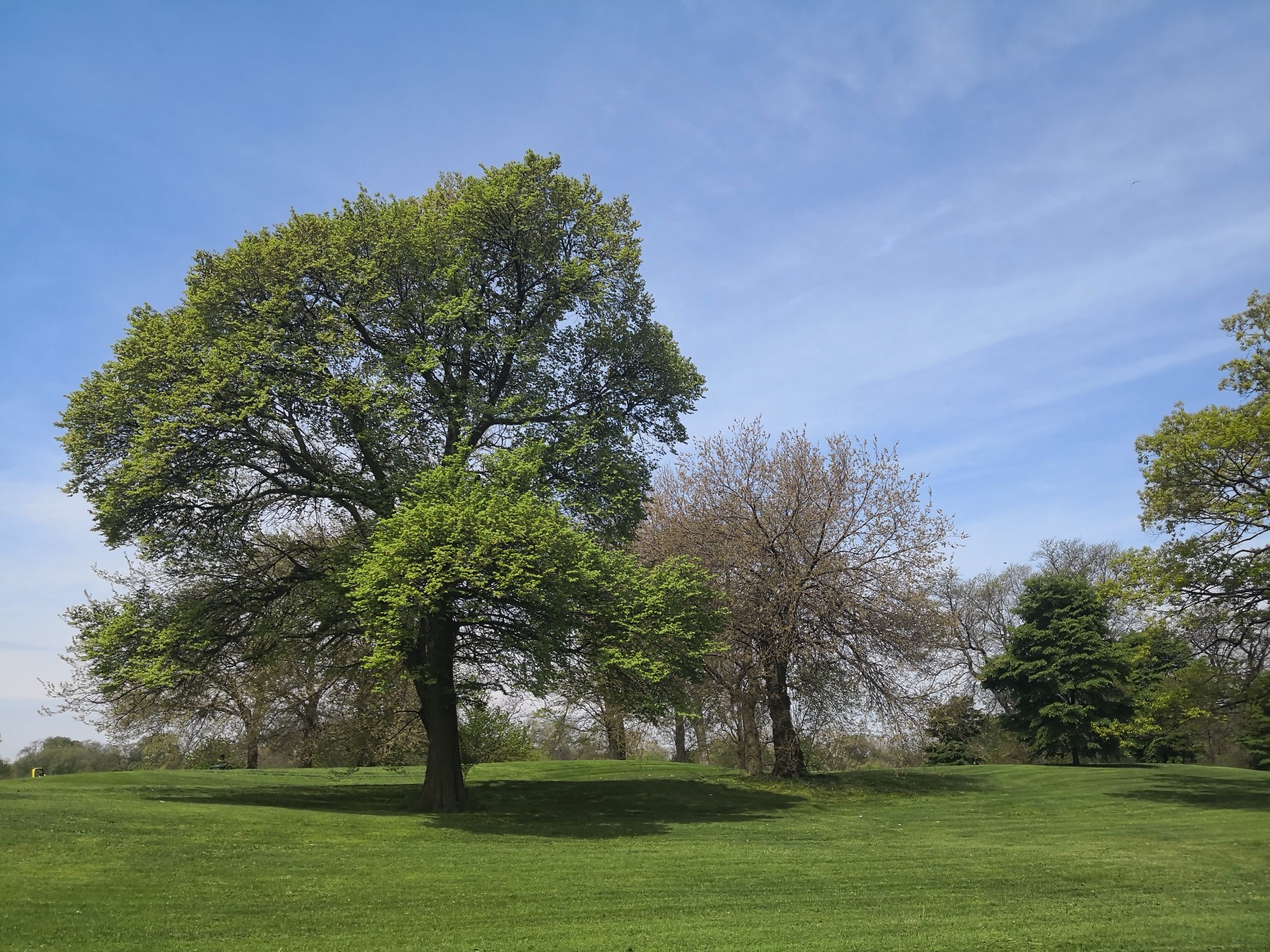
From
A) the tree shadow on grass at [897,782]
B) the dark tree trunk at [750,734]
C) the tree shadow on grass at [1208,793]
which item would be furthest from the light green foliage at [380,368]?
the tree shadow on grass at [1208,793]

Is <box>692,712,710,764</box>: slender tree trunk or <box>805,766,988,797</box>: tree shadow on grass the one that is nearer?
<box>805,766,988,797</box>: tree shadow on grass

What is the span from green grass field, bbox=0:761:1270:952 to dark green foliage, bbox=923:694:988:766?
1881 cm

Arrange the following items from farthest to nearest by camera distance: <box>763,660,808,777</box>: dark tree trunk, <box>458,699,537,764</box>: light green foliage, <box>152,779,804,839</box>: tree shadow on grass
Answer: <box>458,699,537,764</box>: light green foliage, <box>763,660,808,777</box>: dark tree trunk, <box>152,779,804,839</box>: tree shadow on grass

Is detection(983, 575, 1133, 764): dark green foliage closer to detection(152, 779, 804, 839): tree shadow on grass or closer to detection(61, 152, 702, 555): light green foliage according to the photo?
detection(152, 779, 804, 839): tree shadow on grass

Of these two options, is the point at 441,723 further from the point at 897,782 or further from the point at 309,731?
the point at 897,782

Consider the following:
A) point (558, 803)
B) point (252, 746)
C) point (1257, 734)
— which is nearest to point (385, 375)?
point (558, 803)

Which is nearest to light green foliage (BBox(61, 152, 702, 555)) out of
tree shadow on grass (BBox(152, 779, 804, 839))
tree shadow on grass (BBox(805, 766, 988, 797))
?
tree shadow on grass (BBox(152, 779, 804, 839))

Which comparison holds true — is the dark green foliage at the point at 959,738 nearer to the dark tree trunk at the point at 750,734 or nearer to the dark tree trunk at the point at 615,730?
the dark tree trunk at the point at 750,734

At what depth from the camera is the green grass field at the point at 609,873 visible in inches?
374

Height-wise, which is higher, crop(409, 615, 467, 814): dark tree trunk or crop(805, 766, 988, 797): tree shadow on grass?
crop(409, 615, 467, 814): dark tree trunk

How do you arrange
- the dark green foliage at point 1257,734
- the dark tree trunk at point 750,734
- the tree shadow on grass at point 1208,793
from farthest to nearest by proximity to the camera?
the dark green foliage at point 1257,734, the dark tree trunk at point 750,734, the tree shadow on grass at point 1208,793

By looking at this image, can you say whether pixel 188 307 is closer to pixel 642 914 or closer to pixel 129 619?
pixel 129 619

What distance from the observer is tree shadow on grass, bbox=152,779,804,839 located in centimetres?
1858

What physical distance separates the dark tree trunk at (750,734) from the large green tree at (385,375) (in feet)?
→ 31.3
